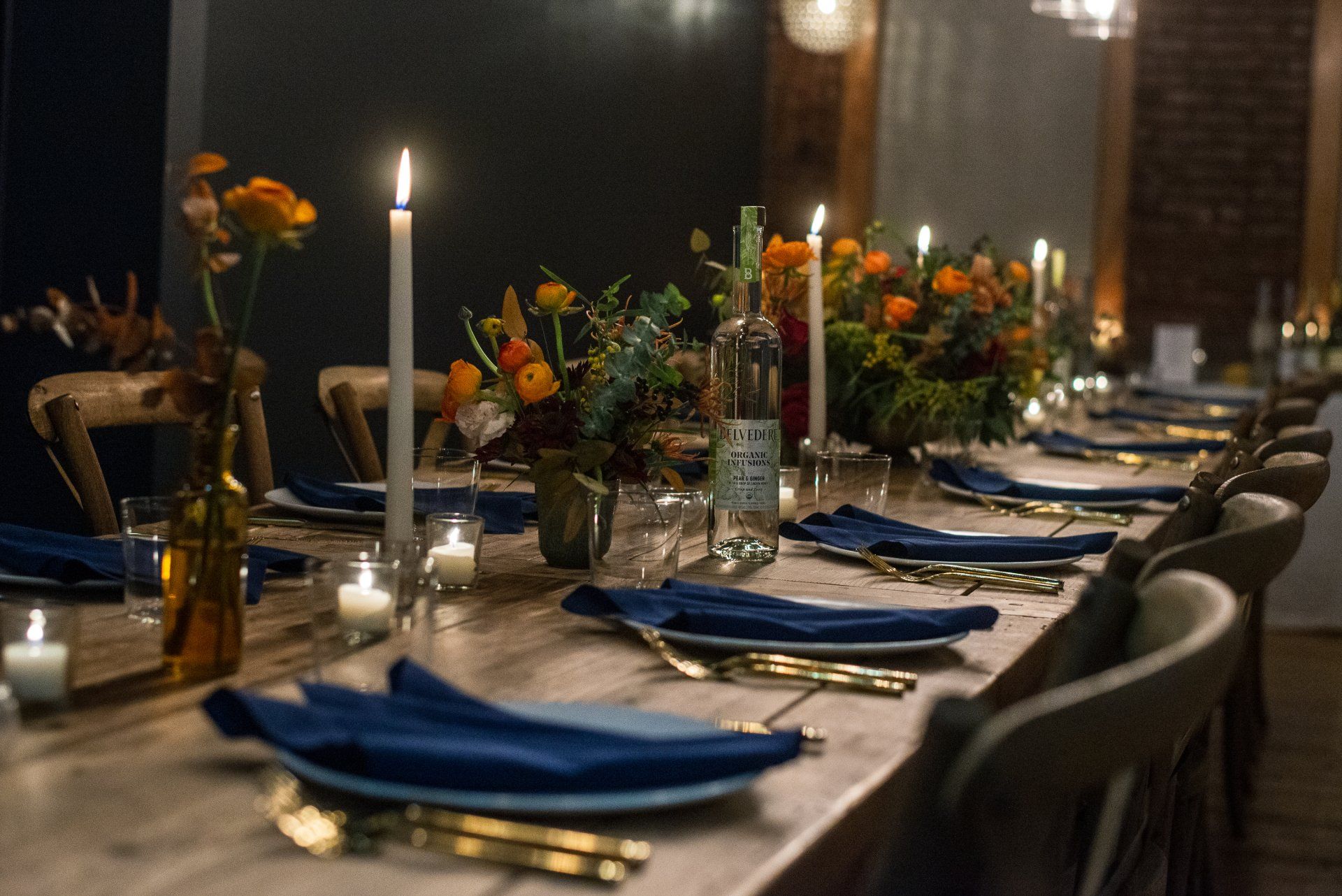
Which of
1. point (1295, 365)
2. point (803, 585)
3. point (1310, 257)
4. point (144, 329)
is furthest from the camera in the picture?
point (1310, 257)

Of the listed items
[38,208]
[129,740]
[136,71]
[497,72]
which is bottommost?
[129,740]

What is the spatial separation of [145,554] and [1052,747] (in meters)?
0.73

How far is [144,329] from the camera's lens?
0.93m

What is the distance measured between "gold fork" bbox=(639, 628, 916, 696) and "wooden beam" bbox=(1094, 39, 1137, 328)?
6.48 meters

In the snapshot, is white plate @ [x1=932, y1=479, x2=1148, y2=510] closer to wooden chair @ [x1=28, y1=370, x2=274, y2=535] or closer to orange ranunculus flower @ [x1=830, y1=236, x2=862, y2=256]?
orange ranunculus flower @ [x1=830, y1=236, x2=862, y2=256]

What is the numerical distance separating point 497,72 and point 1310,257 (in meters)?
4.67

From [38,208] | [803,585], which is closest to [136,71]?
[38,208]

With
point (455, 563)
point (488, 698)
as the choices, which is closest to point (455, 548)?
point (455, 563)

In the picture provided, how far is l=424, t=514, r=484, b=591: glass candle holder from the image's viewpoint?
1.35 meters

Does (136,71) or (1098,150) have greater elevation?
(1098,150)

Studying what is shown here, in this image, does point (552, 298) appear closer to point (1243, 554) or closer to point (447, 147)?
point (1243, 554)

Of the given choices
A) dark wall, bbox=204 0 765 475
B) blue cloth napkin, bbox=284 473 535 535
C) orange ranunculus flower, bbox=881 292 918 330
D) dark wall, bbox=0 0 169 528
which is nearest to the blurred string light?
dark wall, bbox=204 0 765 475

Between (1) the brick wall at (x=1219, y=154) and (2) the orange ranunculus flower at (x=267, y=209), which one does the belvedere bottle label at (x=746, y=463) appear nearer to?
(2) the orange ranunculus flower at (x=267, y=209)

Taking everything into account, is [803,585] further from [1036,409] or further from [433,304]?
[433,304]
